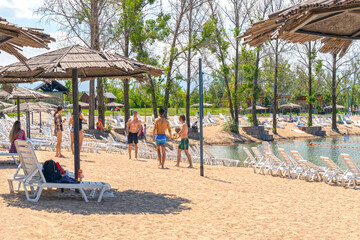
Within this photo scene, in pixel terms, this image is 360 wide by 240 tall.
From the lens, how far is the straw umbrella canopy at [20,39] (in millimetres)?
6359

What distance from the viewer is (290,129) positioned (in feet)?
135

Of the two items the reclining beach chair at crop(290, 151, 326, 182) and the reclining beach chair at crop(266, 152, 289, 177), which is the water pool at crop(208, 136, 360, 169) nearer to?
the reclining beach chair at crop(266, 152, 289, 177)

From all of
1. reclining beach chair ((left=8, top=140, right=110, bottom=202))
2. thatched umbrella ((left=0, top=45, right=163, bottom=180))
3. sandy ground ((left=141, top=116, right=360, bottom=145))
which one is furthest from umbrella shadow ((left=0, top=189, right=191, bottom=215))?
sandy ground ((left=141, top=116, right=360, bottom=145))

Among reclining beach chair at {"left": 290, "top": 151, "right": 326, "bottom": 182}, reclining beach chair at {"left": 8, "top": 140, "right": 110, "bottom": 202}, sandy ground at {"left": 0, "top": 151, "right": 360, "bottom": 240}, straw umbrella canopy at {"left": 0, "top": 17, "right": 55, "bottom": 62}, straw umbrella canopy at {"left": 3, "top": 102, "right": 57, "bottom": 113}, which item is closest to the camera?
sandy ground at {"left": 0, "top": 151, "right": 360, "bottom": 240}

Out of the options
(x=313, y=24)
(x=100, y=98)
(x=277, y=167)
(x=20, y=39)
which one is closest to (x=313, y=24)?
(x=313, y=24)

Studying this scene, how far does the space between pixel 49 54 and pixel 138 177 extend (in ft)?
11.9

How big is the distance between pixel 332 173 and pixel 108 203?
7.32 metres

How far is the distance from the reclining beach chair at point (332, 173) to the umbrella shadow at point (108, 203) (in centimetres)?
541

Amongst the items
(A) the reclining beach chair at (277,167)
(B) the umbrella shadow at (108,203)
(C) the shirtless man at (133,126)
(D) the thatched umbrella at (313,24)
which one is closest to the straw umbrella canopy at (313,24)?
(D) the thatched umbrella at (313,24)

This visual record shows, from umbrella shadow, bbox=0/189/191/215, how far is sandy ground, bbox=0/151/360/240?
14mm

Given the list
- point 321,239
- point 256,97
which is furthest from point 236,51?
point 321,239

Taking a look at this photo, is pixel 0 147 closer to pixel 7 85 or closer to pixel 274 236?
pixel 7 85

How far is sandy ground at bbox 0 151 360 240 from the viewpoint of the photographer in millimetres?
5416

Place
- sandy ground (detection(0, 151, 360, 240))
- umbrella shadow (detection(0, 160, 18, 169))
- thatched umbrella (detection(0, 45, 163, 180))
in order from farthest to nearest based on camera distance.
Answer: umbrella shadow (detection(0, 160, 18, 169)) → thatched umbrella (detection(0, 45, 163, 180)) → sandy ground (detection(0, 151, 360, 240))
